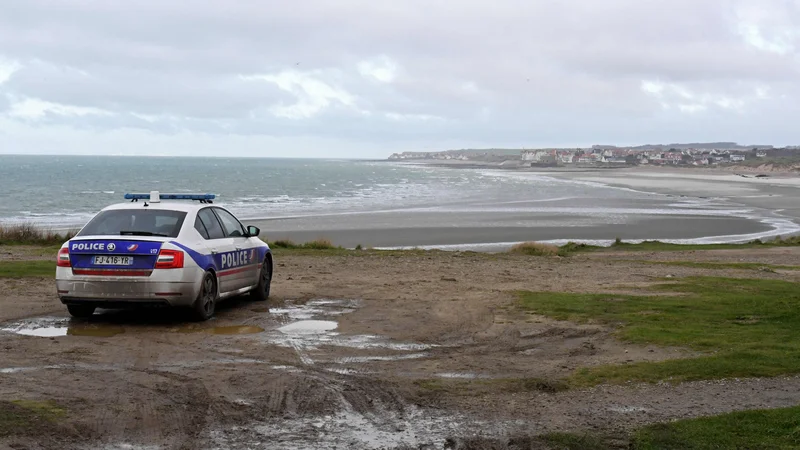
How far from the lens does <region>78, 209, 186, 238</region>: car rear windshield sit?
11422 millimetres

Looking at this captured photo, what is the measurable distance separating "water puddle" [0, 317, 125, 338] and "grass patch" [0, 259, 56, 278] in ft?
16.3

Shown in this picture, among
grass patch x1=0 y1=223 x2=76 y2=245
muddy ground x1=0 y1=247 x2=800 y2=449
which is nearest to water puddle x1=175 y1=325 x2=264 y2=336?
muddy ground x1=0 y1=247 x2=800 y2=449

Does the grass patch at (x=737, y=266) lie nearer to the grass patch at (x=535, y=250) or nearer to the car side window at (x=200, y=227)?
the grass patch at (x=535, y=250)

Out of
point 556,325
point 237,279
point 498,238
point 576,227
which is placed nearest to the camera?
point 556,325

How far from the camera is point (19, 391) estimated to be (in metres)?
7.53

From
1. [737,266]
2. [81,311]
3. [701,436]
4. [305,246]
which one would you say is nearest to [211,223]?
[81,311]

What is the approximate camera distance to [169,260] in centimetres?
1098

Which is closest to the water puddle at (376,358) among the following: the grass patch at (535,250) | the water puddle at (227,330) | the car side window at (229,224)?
the water puddle at (227,330)

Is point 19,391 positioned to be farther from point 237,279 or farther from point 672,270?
point 672,270

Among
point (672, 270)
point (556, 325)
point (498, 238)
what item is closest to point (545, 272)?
point (672, 270)

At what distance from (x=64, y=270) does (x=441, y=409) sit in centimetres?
590

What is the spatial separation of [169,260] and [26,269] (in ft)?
24.0

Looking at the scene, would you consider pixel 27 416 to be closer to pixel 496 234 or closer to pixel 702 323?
pixel 702 323

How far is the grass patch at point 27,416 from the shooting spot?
20.9ft
